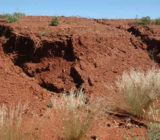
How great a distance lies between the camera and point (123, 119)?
17.7 ft

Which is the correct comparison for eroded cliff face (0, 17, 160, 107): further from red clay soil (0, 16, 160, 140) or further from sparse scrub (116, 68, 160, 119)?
sparse scrub (116, 68, 160, 119)

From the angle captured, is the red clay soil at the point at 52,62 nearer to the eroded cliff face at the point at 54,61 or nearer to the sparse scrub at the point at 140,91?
the eroded cliff face at the point at 54,61

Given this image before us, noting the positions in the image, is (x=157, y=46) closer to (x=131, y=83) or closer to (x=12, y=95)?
(x=131, y=83)

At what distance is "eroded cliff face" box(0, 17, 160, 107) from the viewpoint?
20.3 ft

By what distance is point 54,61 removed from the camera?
22.3ft

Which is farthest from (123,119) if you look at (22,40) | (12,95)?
(22,40)

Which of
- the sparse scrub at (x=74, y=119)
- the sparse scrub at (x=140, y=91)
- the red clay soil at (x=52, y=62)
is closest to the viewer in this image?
the sparse scrub at (x=74, y=119)

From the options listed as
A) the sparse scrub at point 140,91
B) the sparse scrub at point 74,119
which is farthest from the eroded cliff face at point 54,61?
the sparse scrub at point 74,119

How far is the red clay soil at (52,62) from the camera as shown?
603cm

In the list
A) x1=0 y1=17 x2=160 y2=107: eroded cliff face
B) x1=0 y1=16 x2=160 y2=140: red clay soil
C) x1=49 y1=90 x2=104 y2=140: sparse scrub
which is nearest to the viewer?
x1=49 y1=90 x2=104 y2=140: sparse scrub

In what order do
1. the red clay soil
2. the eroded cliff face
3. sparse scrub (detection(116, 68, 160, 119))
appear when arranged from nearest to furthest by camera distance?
1. sparse scrub (detection(116, 68, 160, 119))
2. the red clay soil
3. the eroded cliff face

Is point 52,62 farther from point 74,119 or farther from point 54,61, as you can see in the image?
point 74,119

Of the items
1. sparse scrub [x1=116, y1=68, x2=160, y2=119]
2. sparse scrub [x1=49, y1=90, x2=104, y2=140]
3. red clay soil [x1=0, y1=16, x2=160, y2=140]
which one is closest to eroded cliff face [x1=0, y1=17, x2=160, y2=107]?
red clay soil [x1=0, y1=16, x2=160, y2=140]

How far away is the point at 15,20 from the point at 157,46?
493cm
